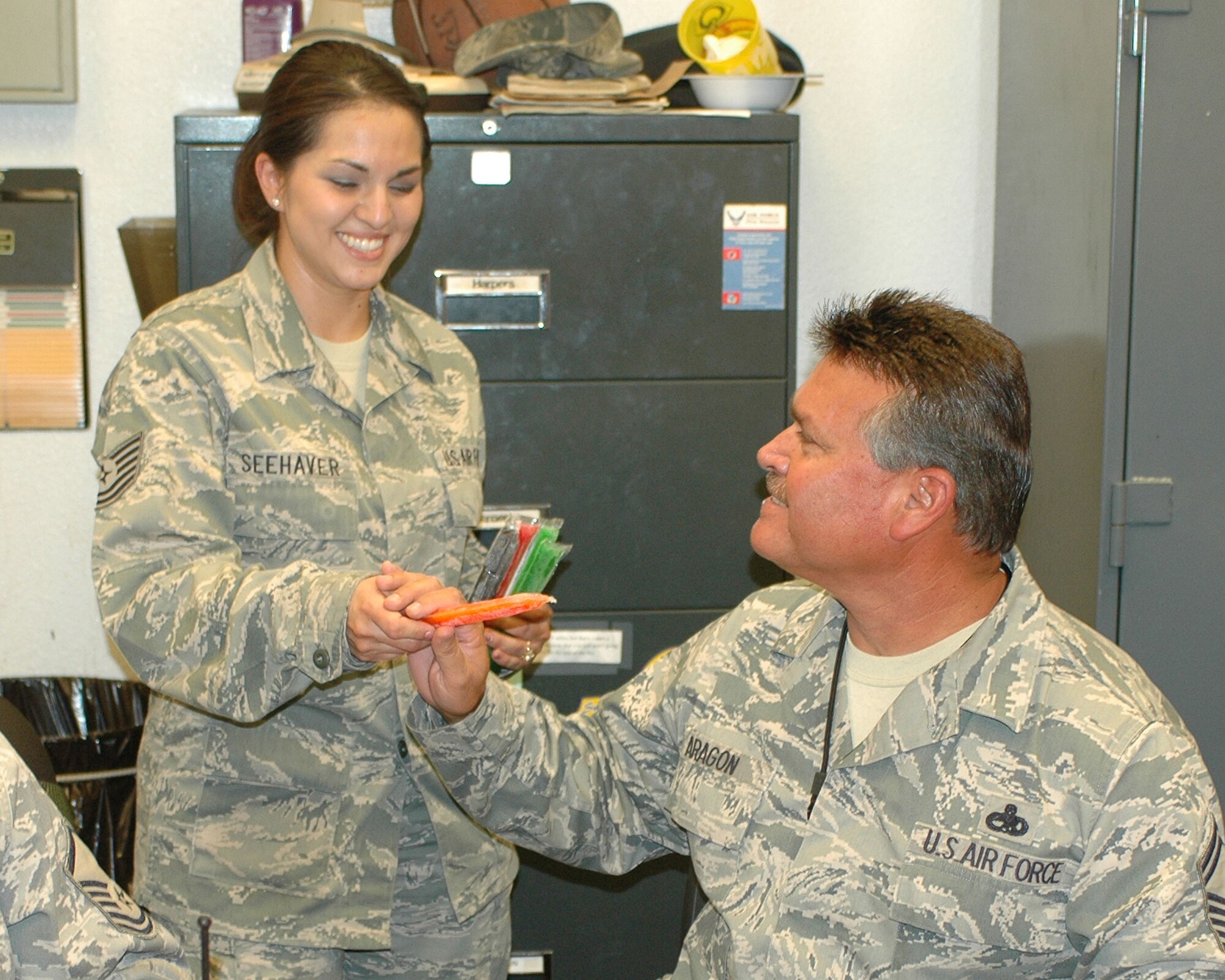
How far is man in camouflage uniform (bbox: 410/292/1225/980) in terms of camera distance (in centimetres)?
132

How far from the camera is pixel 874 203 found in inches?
120

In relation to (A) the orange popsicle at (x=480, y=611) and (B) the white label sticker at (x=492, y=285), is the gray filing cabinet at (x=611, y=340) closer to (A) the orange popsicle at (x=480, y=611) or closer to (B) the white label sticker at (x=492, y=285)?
(B) the white label sticker at (x=492, y=285)

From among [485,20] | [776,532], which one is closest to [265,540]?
[776,532]

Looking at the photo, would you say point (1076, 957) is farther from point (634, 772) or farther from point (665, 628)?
point (665, 628)

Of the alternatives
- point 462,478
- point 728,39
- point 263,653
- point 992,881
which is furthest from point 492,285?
Result: point 992,881

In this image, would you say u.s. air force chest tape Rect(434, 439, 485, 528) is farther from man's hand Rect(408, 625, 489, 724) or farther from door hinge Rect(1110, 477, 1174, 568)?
door hinge Rect(1110, 477, 1174, 568)

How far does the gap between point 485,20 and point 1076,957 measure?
202 centimetres

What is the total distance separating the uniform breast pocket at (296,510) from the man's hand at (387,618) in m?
0.30

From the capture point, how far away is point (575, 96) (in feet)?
7.97

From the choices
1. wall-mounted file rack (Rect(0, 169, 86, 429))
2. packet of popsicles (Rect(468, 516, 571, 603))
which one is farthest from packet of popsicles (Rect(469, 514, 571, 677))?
wall-mounted file rack (Rect(0, 169, 86, 429))

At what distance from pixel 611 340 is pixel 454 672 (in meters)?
1.12

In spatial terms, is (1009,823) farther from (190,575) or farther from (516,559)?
(190,575)

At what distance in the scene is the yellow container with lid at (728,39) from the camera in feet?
8.47

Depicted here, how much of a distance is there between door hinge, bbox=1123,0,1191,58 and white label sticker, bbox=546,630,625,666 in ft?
4.36
